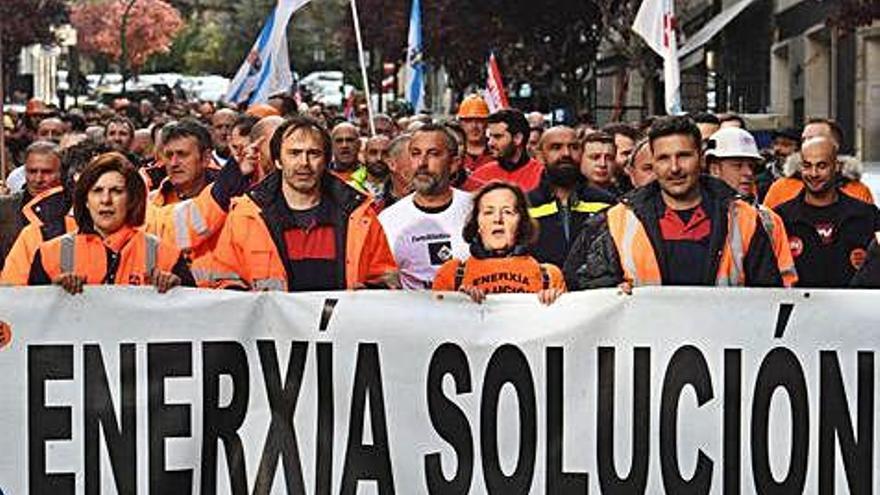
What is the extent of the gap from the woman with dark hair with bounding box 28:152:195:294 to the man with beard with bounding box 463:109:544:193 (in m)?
3.81

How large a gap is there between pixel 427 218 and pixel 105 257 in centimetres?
→ 184

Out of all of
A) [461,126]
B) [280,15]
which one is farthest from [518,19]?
[461,126]

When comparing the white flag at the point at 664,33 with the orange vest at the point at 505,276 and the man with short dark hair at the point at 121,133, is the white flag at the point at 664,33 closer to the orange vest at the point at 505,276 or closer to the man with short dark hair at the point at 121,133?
the man with short dark hair at the point at 121,133

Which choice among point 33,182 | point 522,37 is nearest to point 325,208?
→ point 33,182

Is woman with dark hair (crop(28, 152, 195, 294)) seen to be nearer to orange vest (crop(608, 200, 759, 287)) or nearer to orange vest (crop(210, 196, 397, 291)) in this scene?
orange vest (crop(210, 196, 397, 291))

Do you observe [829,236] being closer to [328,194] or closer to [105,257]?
[328,194]

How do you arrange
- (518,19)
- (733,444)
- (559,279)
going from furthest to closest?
1. (518,19)
2. (559,279)
3. (733,444)

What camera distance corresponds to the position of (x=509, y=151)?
36.0 feet

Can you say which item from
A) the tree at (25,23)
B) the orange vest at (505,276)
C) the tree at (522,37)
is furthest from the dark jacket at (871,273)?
the tree at (25,23)

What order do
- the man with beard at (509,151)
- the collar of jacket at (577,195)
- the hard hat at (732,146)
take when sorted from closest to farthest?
the hard hat at (732,146), the collar of jacket at (577,195), the man with beard at (509,151)

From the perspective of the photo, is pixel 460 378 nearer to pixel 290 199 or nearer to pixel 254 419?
pixel 254 419

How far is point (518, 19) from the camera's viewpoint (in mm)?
39062

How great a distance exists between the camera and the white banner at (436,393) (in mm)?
6438

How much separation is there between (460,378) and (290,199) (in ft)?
3.83
